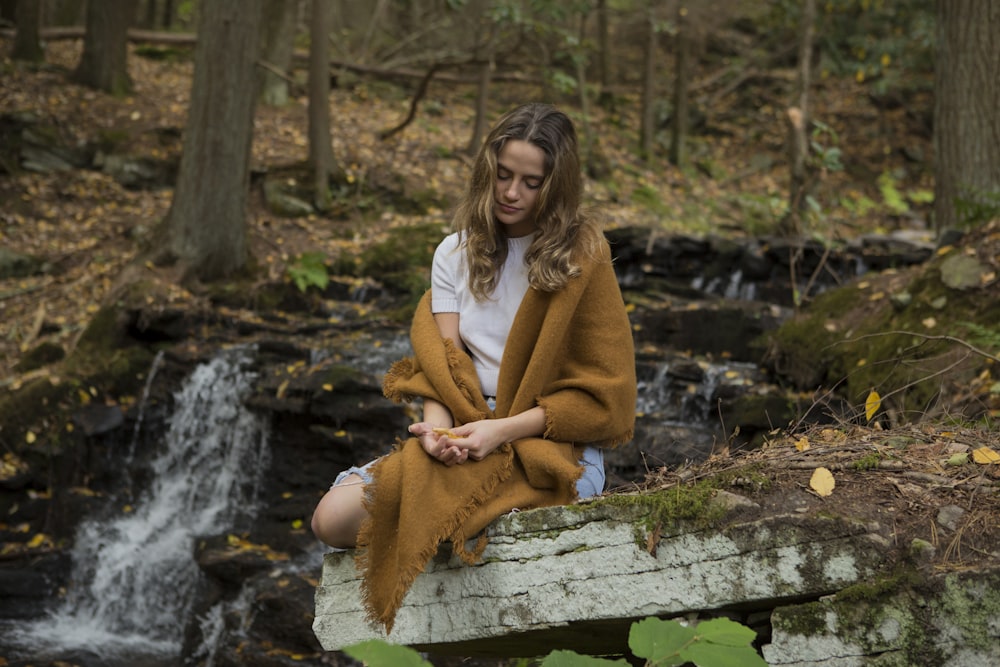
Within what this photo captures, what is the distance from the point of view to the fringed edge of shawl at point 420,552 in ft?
9.53

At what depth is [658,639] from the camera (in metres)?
1.72

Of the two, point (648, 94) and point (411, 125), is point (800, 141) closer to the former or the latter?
point (648, 94)

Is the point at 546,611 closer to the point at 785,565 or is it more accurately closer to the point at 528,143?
the point at 785,565

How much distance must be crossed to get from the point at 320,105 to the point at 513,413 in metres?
9.41

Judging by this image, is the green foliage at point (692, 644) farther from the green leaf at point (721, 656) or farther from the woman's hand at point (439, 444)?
the woman's hand at point (439, 444)

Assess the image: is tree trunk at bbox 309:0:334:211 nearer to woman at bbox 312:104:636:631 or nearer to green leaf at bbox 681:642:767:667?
woman at bbox 312:104:636:631

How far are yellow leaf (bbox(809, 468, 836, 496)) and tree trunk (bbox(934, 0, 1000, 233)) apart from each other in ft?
17.2

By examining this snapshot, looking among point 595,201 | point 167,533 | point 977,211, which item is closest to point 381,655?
point 977,211

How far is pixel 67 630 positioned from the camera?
6.84 meters

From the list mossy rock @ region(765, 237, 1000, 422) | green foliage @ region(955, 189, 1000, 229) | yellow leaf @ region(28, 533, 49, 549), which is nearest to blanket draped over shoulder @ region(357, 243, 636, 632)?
mossy rock @ region(765, 237, 1000, 422)

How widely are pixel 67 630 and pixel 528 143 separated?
18.4ft

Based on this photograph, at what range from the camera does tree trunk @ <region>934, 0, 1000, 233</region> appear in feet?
24.2

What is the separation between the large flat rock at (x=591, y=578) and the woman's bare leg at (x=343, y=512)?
0.48 ft

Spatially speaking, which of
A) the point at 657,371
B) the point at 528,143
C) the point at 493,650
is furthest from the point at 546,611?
the point at 657,371
